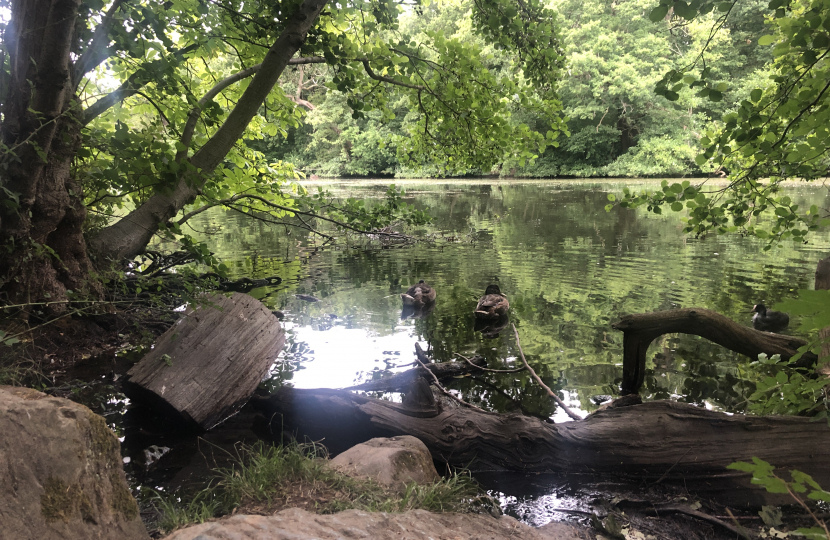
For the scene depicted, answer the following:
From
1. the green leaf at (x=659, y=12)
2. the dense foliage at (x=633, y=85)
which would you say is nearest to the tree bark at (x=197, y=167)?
the green leaf at (x=659, y=12)

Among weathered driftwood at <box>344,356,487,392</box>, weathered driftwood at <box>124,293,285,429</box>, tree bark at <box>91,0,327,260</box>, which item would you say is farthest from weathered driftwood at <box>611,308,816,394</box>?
tree bark at <box>91,0,327,260</box>

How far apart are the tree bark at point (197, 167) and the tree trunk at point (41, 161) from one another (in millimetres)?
323

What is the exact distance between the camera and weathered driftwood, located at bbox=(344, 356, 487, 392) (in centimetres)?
528

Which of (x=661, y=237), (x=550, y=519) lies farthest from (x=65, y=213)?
(x=661, y=237)

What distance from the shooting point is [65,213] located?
15.2 feet

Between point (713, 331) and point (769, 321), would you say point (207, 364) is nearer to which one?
point (713, 331)

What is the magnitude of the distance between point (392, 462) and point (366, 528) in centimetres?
107

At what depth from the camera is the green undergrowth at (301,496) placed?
2.69 m

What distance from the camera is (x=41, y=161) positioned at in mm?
3389

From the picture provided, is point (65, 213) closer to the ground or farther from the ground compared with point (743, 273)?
farther from the ground

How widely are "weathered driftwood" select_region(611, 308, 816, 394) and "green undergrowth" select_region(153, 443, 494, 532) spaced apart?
2437mm

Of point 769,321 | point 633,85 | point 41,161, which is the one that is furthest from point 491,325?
point 633,85

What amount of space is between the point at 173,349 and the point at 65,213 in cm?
184

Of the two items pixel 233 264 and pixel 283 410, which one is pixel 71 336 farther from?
pixel 233 264
